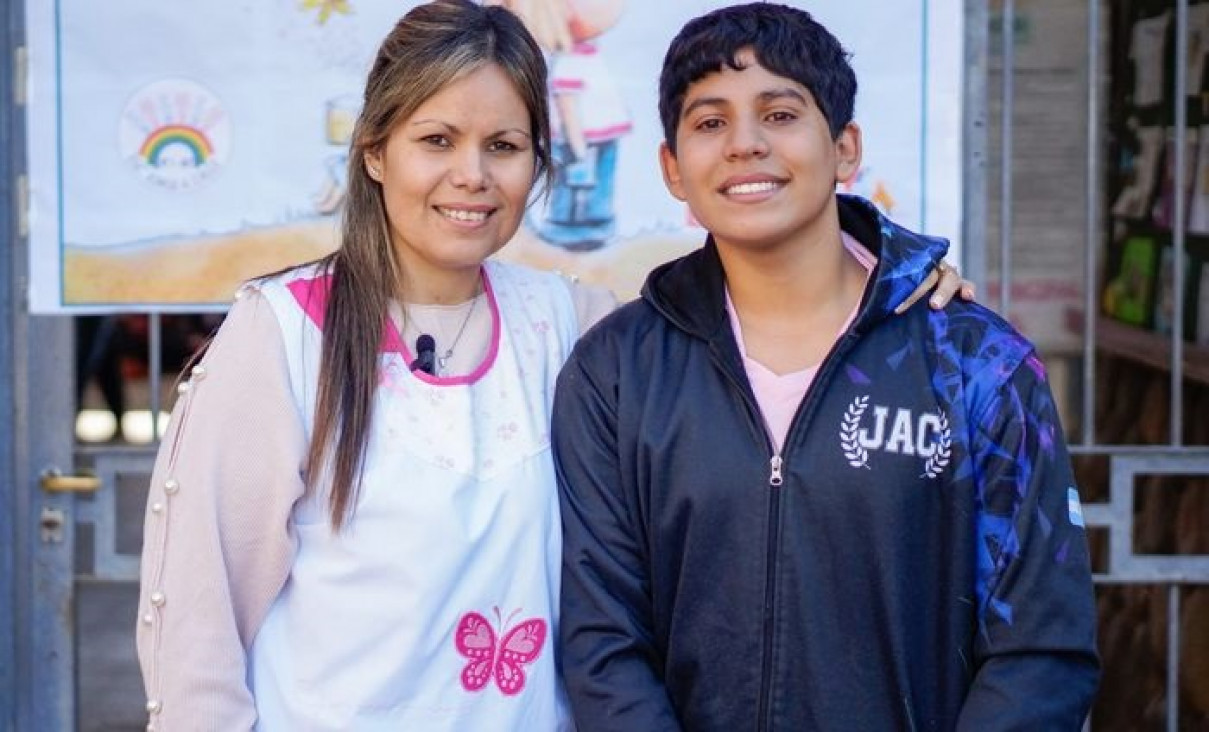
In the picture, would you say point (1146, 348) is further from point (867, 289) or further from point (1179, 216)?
point (867, 289)

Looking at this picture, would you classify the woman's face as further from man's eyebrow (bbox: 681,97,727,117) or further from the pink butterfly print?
the pink butterfly print

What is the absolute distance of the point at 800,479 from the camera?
86.0 inches

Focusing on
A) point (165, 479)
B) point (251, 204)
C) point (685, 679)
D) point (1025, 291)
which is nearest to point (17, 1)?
point (251, 204)

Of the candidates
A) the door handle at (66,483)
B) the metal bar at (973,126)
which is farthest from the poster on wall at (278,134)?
the door handle at (66,483)

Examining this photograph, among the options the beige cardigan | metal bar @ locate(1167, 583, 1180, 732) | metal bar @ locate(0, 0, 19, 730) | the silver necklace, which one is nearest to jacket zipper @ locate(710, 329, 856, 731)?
the silver necklace

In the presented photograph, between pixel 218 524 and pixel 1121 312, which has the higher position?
pixel 1121 312

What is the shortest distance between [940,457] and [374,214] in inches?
34.5

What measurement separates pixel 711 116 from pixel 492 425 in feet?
1.76

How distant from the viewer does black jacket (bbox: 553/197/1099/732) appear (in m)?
2.18

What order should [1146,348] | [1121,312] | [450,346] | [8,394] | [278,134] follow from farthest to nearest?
[1121,312]
[1146,348]
[8,394]
[278,134]
[450,346]

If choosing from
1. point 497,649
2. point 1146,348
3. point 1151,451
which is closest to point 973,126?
point 1151,451

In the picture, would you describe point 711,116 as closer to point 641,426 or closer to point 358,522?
point 641,426

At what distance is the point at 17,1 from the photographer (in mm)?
3467

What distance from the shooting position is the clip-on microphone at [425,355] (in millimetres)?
2325
